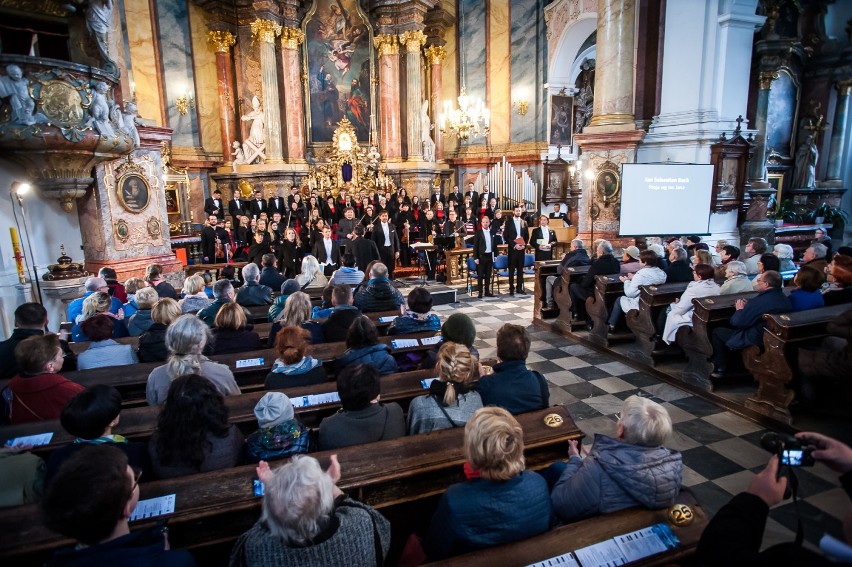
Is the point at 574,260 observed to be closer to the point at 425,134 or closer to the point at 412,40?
the point at 425,134

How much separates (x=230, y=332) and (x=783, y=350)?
4798 mm

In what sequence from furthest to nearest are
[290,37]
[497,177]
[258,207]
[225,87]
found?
[497,177]
[225,87]
[290,37]
[258,207]

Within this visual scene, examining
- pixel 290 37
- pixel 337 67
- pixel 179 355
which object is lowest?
pixel 179 355

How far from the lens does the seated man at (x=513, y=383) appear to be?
299 centimetres

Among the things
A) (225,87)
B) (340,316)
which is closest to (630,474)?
(340,316)

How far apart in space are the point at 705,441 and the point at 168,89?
53.3 feet

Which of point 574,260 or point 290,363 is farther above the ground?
point 574,260

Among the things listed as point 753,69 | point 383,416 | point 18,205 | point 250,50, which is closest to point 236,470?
point 383,416

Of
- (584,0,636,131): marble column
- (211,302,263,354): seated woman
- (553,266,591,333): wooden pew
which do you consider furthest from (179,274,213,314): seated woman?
(584,0,636,131): marble column

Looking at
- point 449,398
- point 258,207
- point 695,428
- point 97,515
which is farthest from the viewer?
point 258,207

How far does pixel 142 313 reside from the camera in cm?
495

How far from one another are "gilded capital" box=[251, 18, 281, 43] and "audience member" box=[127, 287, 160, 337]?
12886 millimetres

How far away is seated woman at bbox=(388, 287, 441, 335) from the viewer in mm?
4504

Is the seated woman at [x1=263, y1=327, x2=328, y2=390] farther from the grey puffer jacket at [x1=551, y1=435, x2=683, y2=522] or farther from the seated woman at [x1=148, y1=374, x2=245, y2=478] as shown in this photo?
the grey puffer jacket at [x1=551, y1=435, x2=683, y2=522]
